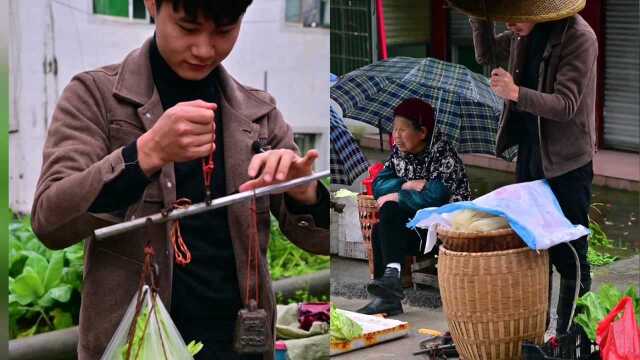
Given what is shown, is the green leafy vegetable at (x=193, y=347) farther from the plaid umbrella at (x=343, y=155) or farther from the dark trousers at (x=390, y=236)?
the dark trousers at (x=390, y=236)

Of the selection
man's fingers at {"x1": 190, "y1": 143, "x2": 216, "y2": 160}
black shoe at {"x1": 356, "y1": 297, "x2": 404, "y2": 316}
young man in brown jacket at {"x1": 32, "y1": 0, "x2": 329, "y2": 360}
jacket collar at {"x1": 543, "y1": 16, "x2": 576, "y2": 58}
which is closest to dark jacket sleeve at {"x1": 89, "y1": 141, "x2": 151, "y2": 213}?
young man in brown jacket at {"x1": 32, "y1": 0, "x2": 329, "y2": 360}

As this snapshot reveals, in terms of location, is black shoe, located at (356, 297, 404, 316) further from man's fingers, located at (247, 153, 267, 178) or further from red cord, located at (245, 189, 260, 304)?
man's fingers, located at (247, 153, 267, 178)

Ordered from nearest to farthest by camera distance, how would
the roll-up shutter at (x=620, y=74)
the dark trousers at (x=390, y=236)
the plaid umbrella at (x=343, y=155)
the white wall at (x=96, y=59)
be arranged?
the white wall at (x=96, y=59) < the plaid umbrella at (x=343, y=155) < the dark trousers at (x=390, y=236) < the roll-up shutter at (x=620, y=74)

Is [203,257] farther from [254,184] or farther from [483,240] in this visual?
[483,240]

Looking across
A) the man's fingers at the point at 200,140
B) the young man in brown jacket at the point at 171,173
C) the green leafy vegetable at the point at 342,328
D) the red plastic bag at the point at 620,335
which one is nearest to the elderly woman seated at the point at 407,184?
the green leafy vegetable at the point at 342,328

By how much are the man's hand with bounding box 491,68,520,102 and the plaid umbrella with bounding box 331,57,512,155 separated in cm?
3

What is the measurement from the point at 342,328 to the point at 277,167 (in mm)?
1256

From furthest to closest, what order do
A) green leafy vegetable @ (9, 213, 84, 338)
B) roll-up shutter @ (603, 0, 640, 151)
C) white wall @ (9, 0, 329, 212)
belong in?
green leafy vegetable @ (9, 213, 84, 338) → roll-up shutter @ (603, 0, 640, 151) → white wall @ (9, 0, 329, 212)

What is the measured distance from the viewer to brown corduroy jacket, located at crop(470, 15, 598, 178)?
161 inches

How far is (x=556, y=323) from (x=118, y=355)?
2.00 meters

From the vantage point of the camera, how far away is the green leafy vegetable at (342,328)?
13.2ft

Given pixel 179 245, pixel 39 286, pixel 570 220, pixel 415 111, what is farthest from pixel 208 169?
pixel 39 286

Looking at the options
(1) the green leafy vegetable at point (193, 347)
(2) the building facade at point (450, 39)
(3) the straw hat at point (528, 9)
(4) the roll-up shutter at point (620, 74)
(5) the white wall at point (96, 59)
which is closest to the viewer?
(1) the green leafy vegetable at point (193, 347)

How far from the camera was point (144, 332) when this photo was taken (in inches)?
116
